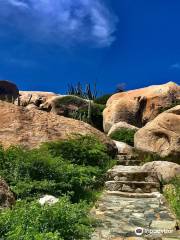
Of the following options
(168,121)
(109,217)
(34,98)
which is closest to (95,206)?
(109,217)

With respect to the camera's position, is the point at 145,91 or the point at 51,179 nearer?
the point at 51,179

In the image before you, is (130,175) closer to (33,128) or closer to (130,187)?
(130,187)

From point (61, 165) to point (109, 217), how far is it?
7.81ft

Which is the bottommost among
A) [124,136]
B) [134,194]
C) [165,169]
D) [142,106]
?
[134,194]

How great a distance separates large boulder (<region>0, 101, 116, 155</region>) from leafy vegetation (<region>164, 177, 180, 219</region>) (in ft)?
12.8

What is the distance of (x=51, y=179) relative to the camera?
33.0ft

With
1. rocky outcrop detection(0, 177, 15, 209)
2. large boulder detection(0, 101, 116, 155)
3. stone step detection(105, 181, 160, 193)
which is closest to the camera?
rocky outcrop detection(0, 177, 15, 209)

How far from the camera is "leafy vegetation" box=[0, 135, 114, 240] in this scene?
5.31 m

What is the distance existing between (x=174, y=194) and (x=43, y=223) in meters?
6.12

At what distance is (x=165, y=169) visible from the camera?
1383 cm

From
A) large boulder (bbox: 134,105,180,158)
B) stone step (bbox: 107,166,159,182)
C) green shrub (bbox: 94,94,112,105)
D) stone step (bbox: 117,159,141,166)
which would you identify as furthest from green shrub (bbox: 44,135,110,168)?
green shrub (bbox: 94,94,112,105)

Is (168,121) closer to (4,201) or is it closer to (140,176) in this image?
(140,176)

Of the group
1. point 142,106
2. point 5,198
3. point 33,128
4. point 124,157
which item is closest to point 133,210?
point 5,198

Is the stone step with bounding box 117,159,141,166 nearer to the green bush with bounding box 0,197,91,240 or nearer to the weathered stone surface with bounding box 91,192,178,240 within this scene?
the weathered stone surface with bounding box 91,192,178,240
